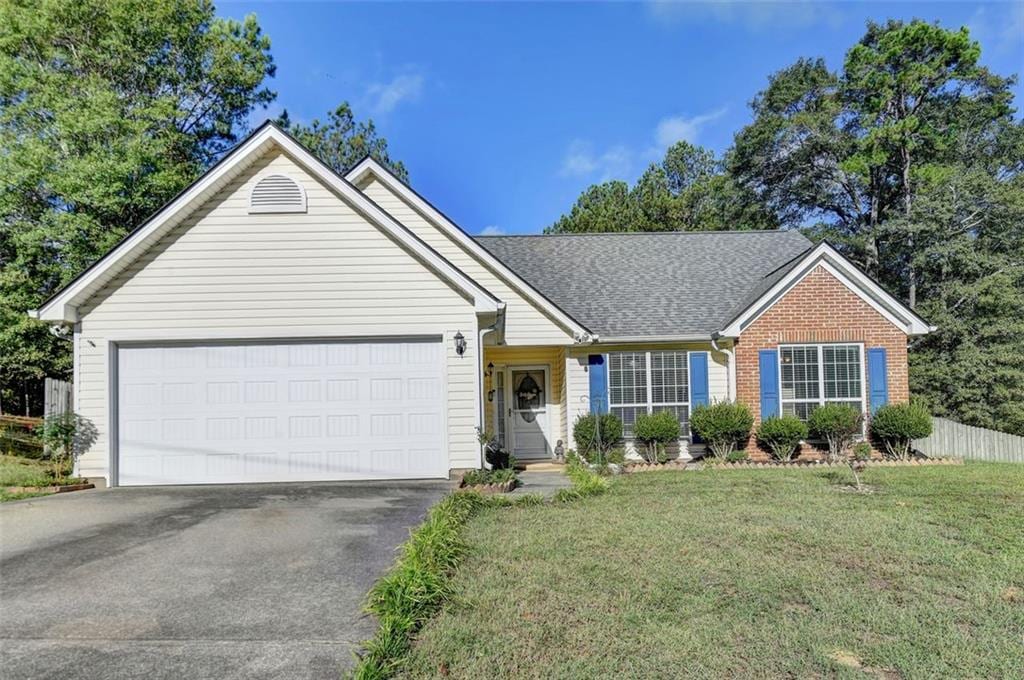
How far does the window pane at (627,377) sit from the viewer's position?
41.6 ft

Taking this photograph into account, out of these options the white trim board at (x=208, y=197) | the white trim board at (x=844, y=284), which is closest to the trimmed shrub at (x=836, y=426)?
the white trim board at (x=844, y=284)

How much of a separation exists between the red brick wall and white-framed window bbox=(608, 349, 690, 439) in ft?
3.94

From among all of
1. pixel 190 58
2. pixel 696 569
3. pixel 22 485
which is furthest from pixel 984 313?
pixel 190 58

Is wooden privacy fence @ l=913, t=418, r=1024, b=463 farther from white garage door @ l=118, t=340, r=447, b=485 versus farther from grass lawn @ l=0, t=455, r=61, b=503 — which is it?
grass lawn @ l=0, t=455, r=61, b=503

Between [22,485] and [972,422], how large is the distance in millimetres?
24826

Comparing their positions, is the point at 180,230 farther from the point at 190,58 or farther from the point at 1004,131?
the point at 1004,131

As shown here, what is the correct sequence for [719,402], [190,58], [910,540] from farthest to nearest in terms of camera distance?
[190,58] → [719,402] → [910,540]

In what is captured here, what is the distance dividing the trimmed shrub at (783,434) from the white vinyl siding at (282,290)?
652 centimetres

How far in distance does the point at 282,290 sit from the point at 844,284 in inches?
452

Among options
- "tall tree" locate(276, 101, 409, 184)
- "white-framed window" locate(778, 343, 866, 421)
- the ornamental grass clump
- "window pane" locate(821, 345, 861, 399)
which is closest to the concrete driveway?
the ornamental grass clump

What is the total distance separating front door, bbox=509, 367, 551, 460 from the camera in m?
13.6

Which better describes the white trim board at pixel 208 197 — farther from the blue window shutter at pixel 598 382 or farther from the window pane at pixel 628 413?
the window pane at pixel 628 413

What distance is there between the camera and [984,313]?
1908cm

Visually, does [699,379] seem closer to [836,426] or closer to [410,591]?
[836,426]
